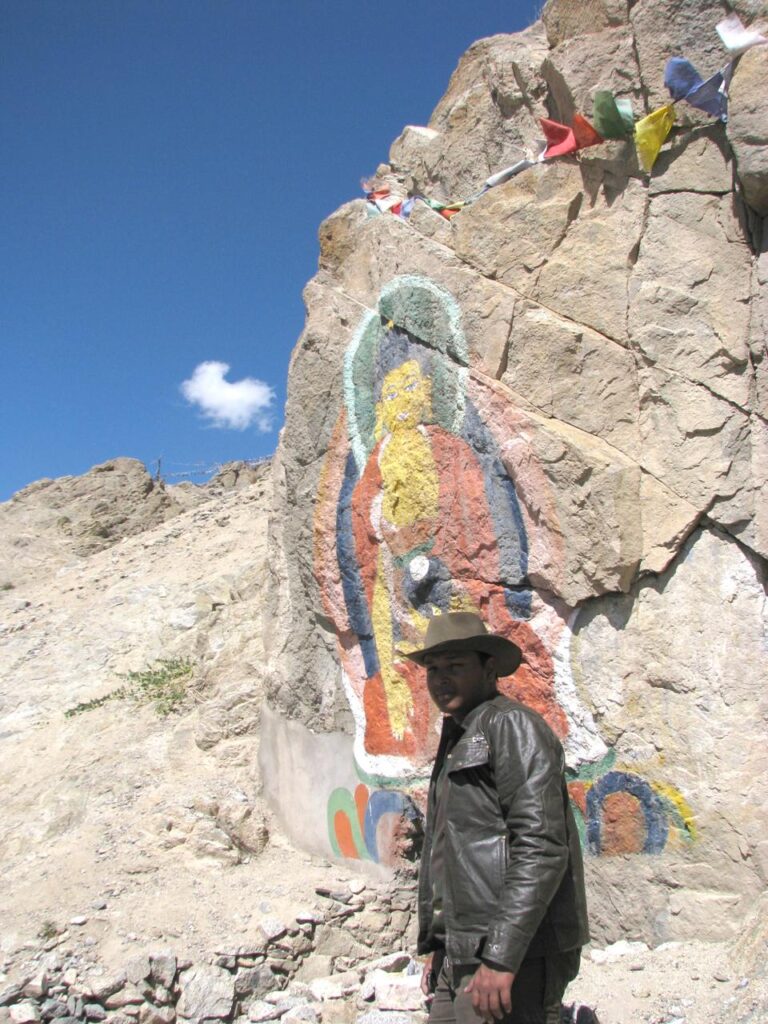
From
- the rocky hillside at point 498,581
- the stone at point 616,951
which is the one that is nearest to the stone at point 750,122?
the rocky hillside at point 498,581

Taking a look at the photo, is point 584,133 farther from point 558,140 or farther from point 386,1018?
point 386,1018

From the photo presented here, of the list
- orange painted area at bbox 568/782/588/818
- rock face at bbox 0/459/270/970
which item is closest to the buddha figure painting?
orange painted area at bbox 568/782/588/818

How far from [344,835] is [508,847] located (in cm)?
344

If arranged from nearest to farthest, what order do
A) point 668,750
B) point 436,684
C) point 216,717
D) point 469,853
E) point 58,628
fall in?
point 469,853 < point 436,684 < point 668,750 < point 216,717 < point 58,628

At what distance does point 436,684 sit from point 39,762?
18.6 ft

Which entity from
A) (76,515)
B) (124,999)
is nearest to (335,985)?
(124,999)

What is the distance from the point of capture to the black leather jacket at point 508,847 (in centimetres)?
233

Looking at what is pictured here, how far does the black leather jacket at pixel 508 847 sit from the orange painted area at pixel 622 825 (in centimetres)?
166

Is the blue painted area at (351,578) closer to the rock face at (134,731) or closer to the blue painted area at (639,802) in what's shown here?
the rock face at (134,731)

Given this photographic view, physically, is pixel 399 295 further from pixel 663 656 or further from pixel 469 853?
pixel 469 853

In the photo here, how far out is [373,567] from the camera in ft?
18.2

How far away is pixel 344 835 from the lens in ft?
18.6

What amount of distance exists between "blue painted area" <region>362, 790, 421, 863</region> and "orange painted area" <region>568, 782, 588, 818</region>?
46.0 inches

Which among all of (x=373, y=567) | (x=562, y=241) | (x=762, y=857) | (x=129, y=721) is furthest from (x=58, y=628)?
(x=762, y=857)
